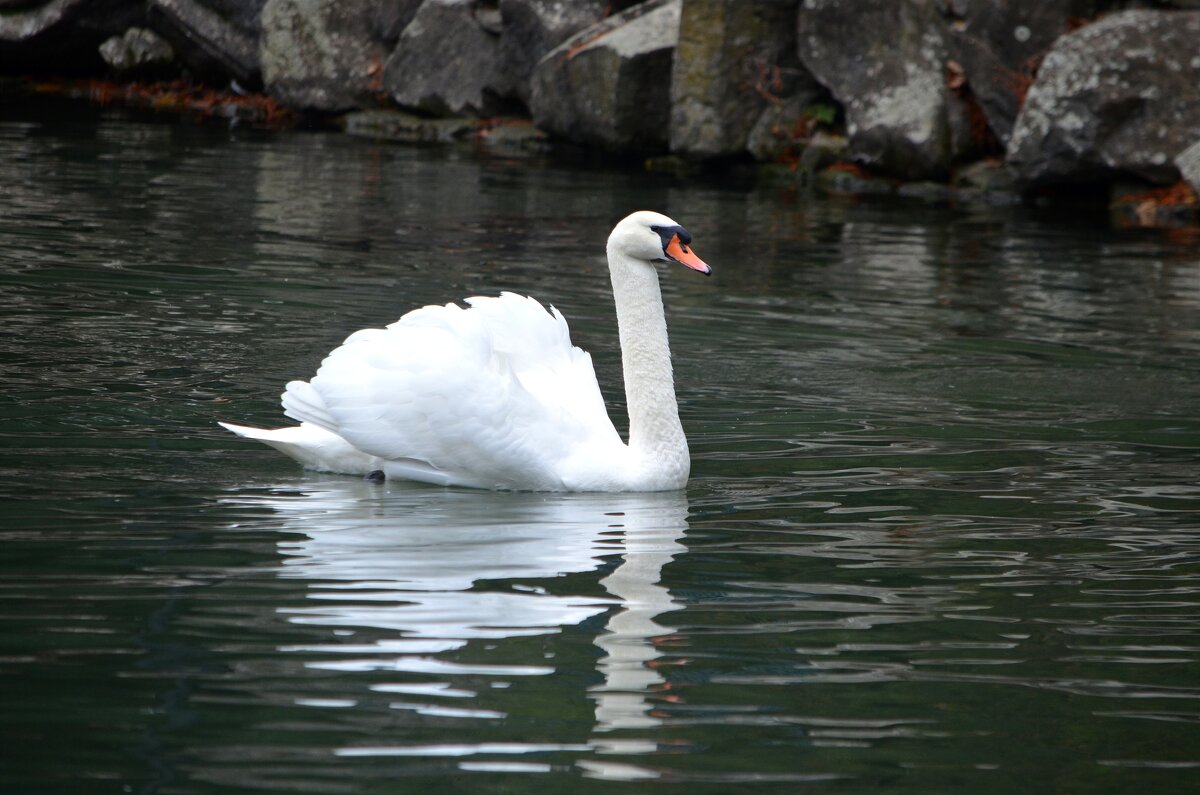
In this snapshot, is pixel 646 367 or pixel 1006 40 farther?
pixel 1006 40

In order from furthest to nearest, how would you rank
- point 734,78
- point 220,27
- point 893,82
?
point 220,27 → point 734,78 → point 893,82

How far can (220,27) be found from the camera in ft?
83.2

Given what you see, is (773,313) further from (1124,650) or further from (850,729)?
(850,729)

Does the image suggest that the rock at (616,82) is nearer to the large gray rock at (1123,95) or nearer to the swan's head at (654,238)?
the large gray rock at (1123,95)

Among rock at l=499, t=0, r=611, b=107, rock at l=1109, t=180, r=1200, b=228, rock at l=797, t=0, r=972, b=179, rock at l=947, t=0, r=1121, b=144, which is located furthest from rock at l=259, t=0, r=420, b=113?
rock at l=1109, t=180, r=1200, b=228

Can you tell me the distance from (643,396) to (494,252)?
6662 millimetres

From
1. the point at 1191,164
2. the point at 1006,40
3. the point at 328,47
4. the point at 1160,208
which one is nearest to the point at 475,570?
the point at 1191,164

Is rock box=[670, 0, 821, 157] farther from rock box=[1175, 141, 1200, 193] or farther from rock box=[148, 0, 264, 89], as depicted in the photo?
rock box=[148, 0, 264, 89]

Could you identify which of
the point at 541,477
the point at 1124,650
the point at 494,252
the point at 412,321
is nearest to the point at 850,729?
the point at 1124,650

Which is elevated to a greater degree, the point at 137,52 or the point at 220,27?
the point at 220,27

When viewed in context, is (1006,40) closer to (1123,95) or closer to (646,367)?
(1123,95)

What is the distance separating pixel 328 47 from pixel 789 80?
7479 millimetres

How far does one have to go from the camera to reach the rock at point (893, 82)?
18.0 m

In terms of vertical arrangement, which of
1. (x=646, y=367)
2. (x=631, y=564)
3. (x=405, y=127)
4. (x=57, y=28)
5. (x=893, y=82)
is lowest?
(x=631, y=564)
